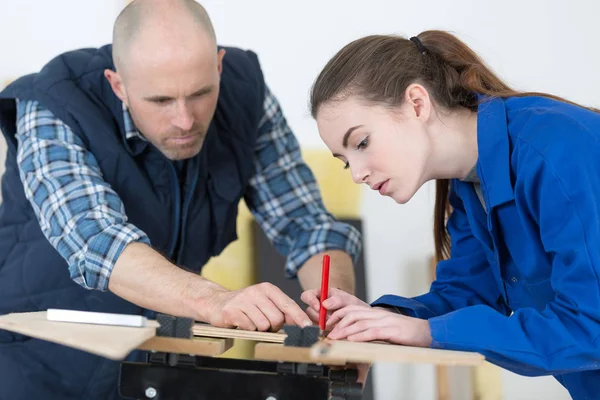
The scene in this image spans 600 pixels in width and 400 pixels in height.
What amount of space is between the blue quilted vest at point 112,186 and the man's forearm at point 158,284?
0.28 m

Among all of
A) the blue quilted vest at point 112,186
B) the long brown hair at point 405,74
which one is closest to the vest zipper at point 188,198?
the blue quilted vest at point 112,186

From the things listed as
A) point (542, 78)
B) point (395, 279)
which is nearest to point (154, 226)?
point (395, 279)

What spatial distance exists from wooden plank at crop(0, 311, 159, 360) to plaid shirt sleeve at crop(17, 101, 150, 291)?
397 mm

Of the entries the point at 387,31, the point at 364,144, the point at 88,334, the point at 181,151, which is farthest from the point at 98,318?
the point at 387,31

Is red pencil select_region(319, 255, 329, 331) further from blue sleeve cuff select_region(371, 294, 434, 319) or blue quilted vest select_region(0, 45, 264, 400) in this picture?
blue quilted vest select_region(0, 45, 264, 400)

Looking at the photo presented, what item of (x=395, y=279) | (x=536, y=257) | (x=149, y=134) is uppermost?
(x=149, y=134)

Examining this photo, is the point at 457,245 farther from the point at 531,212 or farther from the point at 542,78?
the point at 542,78

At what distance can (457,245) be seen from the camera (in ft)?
4.94

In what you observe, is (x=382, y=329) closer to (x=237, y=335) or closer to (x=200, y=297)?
(x=237, y=335)

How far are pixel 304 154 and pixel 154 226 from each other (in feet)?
2.95

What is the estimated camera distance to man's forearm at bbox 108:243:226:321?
1392mm

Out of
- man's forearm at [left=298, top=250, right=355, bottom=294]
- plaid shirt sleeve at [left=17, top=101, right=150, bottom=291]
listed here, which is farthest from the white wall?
plaid shirt sleeve at [left=17, top=101, right=150, bottom=291]

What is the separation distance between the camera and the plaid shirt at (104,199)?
1540mm

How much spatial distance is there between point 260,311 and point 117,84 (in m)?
0.74
